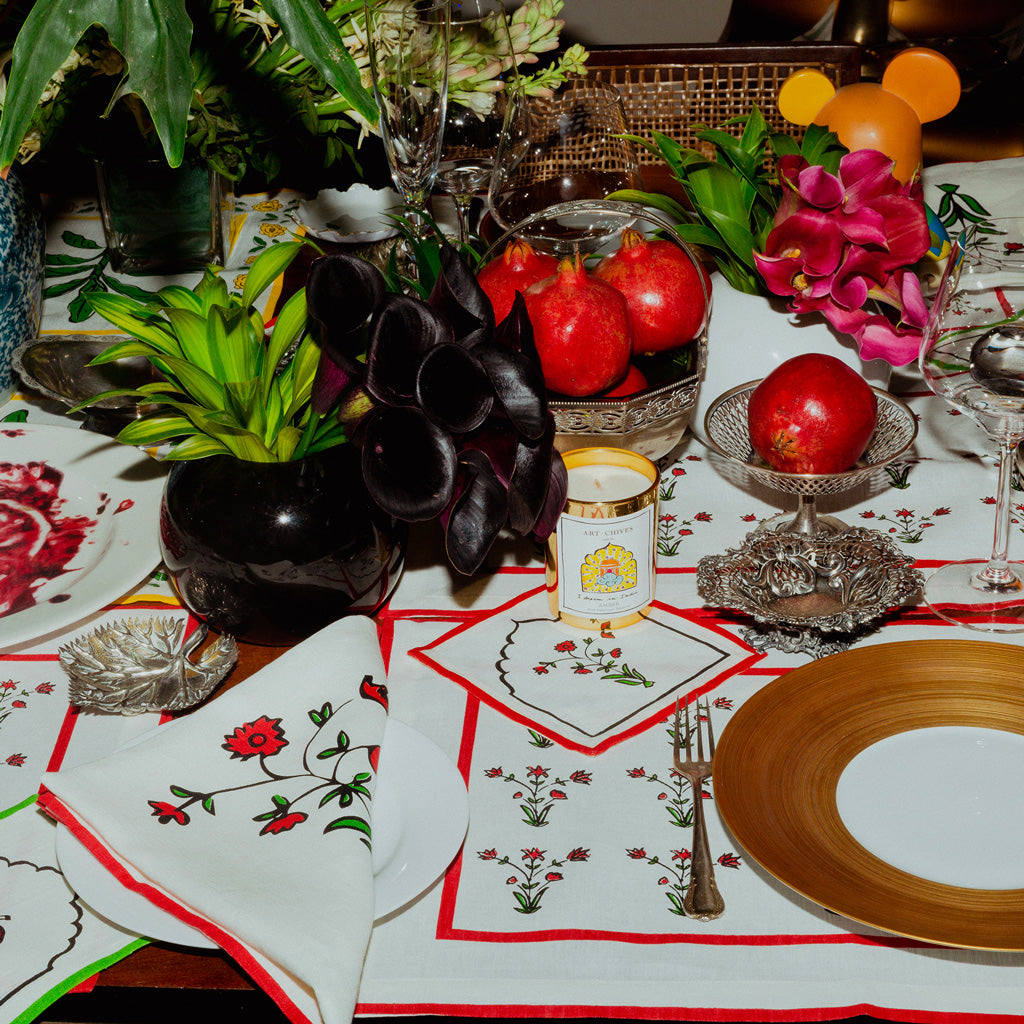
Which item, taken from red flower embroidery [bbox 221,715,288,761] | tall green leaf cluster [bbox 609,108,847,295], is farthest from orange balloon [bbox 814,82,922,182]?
red flower embroidery [bbox 221,715,288,761]

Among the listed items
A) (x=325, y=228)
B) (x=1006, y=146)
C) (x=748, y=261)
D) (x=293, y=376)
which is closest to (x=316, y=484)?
(x=293, y=376)

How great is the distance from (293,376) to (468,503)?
179 millimetres

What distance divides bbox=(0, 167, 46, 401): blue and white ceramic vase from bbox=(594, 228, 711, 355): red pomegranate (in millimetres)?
577

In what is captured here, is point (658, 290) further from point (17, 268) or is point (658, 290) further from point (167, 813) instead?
point (17, 268)

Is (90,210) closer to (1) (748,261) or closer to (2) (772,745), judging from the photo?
A: (1) (748,261)

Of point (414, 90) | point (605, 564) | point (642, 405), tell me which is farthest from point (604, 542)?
point (414, 90)

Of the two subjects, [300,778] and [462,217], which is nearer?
[300,778]

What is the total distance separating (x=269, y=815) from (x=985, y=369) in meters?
0.56

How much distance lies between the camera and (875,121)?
1073 millimetres

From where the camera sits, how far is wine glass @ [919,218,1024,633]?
0.75 metres

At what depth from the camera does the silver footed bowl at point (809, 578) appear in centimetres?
75

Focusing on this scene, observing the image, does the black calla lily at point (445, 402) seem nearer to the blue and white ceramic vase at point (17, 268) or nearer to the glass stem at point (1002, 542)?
the glass stem at point (1002, 542)

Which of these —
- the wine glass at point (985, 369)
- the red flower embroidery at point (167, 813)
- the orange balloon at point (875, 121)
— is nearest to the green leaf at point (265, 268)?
the red flower embroidery at point (167, 813)

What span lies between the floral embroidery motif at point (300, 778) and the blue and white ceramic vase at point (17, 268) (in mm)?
619
